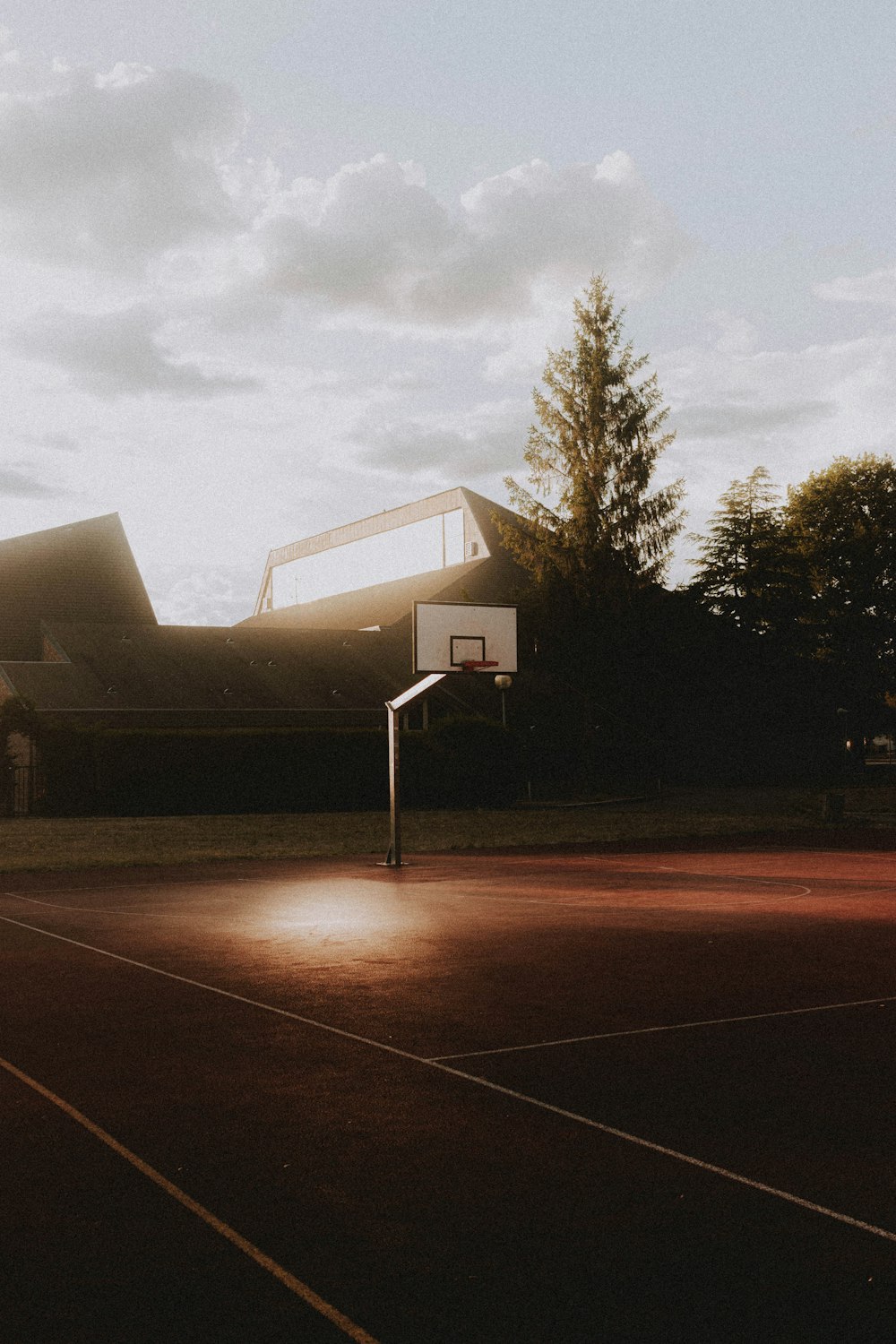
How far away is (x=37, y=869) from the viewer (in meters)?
18.0

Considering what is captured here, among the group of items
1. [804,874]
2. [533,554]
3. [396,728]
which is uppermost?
[533,554]

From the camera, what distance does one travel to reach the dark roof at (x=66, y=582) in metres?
45.6

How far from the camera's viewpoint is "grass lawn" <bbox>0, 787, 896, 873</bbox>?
20516 millimetres

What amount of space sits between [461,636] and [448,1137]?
17.9 metres

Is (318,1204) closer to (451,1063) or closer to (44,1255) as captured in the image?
(44,1255)

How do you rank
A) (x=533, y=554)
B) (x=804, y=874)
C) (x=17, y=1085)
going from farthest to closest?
1. (x=533, y=554)
2. (x=804, y=874)
3. (x=17, y=1085)

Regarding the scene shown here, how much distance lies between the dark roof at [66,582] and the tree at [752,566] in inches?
889

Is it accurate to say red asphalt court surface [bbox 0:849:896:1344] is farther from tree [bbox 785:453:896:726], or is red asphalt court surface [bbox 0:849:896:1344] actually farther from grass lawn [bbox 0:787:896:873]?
tree [bbox 785:453:896:726]

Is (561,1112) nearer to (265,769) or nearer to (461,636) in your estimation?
(461,636)

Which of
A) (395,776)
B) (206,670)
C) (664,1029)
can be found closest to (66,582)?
(206,670)

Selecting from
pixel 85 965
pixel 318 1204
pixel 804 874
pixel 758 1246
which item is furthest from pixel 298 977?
pixel 804 874

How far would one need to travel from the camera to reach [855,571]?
4769 centimetres

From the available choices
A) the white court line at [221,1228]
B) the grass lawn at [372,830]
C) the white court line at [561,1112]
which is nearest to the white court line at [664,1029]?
the white court line at [561,1112]

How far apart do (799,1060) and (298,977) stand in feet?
12.9
